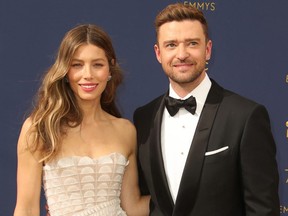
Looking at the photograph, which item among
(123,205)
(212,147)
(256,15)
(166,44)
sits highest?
(256,15)

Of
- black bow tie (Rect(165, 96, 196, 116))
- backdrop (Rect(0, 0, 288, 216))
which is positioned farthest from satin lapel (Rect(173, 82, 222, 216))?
backdrop (Rect(0, 0, 288, 216))

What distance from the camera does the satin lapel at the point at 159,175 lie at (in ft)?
6.79

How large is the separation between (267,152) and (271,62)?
0.91 meters

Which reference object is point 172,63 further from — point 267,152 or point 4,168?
point 4,168

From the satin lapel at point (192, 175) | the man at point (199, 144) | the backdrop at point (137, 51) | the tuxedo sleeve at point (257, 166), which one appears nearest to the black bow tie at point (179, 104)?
the man at point (199, 144)

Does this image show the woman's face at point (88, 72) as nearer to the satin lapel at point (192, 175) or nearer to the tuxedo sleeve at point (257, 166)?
the satin lapel at point (192, 175)

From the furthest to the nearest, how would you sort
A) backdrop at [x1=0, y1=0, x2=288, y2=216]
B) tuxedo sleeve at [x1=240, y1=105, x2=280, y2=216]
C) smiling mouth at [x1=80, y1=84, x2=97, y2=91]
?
backdrop at [x1=0, y1=0, x2=288, y2=216]
smiling mouth at [x1=80, y1=84, x2=97, y2=91]
tuxedo sleeve at [x1=240, y1=105, x2=280, y2=216]

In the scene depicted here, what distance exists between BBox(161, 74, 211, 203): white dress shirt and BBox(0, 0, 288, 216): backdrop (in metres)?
0.67

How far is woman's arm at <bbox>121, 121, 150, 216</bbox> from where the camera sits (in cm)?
235

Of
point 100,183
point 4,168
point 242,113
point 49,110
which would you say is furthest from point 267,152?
point 4,168

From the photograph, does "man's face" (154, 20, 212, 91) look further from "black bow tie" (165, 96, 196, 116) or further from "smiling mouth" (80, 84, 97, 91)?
"smiling mouth" (80, 84, 97, 91)

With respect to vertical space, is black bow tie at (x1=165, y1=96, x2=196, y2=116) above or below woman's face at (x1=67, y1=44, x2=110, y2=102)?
below

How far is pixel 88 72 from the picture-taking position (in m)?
2.16

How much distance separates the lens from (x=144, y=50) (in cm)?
285
